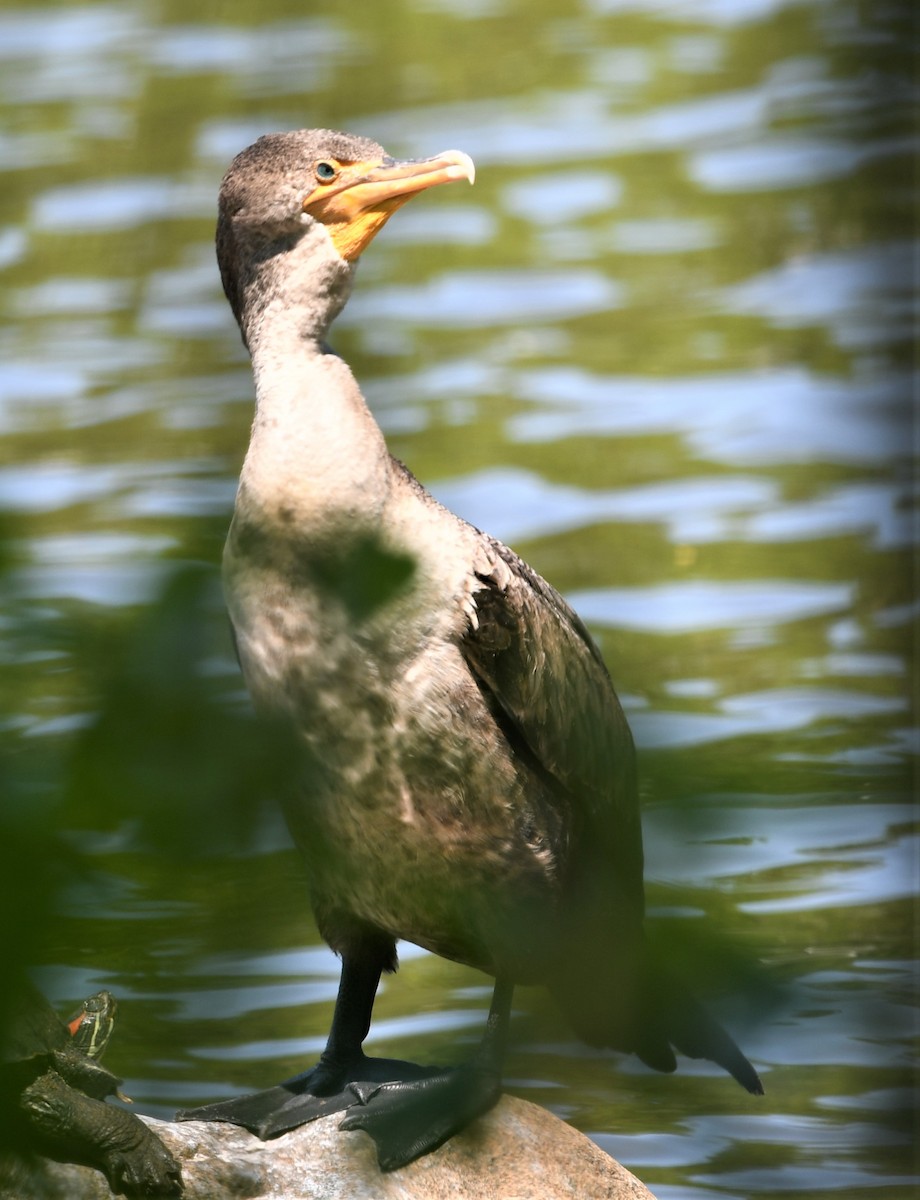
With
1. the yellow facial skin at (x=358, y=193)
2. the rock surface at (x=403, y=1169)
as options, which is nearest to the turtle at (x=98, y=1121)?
the rock surface at (x=403, y=1169)

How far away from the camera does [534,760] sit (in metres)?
3.70

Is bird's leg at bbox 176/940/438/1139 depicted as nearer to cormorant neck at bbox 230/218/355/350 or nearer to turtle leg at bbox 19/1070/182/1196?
turtle leg at bbox 19/1070/182/1196

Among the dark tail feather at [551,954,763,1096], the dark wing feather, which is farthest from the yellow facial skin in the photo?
the dark tail feather at [551,954,763,1096]

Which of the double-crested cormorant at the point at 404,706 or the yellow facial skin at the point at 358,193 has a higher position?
Result: the yellow facial skin at the point at 358,193

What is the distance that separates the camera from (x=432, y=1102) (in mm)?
1633

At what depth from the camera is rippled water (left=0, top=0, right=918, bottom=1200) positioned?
101cm

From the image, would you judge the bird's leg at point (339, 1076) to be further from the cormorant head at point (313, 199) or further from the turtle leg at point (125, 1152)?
the cormorant head at point (313, 199)

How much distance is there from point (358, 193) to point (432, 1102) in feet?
7.36

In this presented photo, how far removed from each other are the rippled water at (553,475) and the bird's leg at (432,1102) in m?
0.06

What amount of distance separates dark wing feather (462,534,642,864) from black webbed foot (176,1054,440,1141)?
0.63m

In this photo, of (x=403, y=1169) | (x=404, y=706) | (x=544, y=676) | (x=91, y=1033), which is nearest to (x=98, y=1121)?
(x=91, y=1033)

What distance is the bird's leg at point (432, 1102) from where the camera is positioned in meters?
1.57

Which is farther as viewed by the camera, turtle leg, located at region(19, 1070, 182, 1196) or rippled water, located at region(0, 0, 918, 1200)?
turtle leg, located at region(19, 1070, 182, 1196)

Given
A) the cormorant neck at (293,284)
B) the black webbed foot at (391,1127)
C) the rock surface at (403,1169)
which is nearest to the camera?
the black webbed foot at (391,1127)
